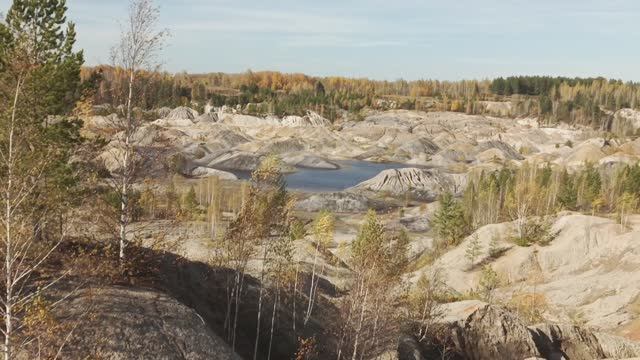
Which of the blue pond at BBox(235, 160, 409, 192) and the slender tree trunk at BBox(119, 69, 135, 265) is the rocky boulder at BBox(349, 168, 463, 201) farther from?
the slender tree trunk at BBox(119, 69, 135, 265)

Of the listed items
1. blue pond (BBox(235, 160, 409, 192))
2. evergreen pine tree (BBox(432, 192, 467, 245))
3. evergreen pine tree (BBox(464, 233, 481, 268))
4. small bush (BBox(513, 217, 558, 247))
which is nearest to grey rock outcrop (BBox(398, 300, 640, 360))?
evergreen pine tree (BBox(464, 233, 481, 268))

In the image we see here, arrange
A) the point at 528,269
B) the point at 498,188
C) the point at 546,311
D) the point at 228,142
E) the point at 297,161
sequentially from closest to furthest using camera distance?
the point at 546,311 < the point at 528,269 < the point at 498,188 < the point at 297,161 < the point at 228,142

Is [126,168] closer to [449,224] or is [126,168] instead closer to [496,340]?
[496,340]

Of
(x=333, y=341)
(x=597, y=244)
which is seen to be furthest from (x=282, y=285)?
(x=597, y=244)

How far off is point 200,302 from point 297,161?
149 meters

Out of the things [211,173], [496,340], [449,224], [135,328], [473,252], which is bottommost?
[211,173]

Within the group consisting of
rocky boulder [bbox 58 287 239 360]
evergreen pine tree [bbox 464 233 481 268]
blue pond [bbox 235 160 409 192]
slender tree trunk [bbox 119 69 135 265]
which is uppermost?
slender tree trunk [bbox 119 69 135 265]

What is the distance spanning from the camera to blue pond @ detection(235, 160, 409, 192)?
149 meters

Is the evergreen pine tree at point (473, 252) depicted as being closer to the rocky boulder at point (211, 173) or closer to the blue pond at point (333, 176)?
the blue pond at point (333, 176)

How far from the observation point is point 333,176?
16512 centimetres

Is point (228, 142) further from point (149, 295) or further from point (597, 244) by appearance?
point (149, 295)

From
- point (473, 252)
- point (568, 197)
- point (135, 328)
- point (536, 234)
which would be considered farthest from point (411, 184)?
point (135, 328)

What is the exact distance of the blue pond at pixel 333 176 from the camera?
149 m

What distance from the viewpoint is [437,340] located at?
3716cm
